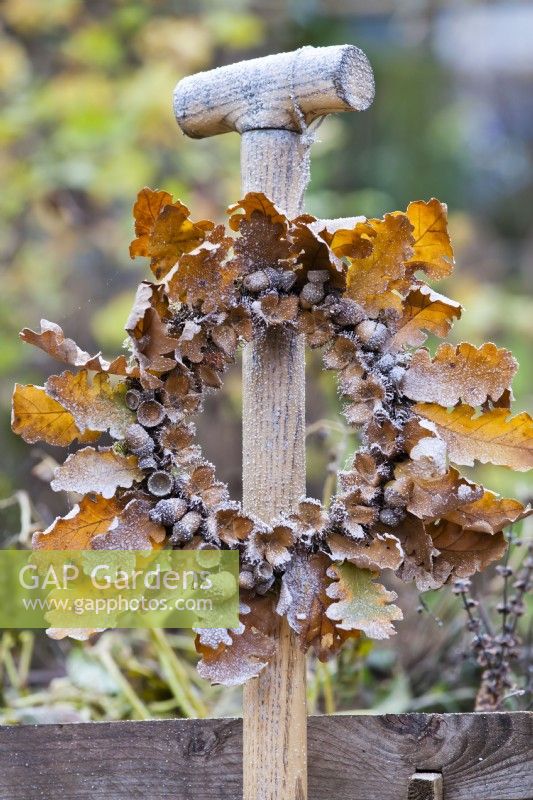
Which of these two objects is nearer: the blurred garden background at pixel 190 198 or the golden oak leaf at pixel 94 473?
the golden oak leaf at pixel 94 473

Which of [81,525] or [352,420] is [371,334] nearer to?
[352,420]

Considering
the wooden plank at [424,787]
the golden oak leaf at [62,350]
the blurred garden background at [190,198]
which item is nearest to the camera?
the golden oak leaf at [62,350]

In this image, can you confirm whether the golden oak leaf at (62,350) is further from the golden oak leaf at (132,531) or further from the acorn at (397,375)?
the acorn at (397,375)

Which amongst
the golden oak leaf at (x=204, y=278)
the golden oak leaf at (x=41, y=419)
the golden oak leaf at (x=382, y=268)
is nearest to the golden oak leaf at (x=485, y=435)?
the golden oak leaf at (x=382, y=268)

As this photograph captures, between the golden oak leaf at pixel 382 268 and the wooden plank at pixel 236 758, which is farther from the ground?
the golden oak leaf at pixel 382 268

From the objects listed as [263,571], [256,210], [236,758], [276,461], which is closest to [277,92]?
[256,210]

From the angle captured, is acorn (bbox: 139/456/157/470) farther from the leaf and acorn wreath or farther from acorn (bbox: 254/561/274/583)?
acorn (bbox: 254/561/274/583)
